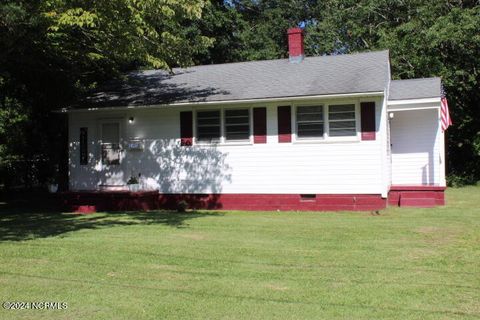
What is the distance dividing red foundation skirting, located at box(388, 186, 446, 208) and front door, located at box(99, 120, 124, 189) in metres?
7.82

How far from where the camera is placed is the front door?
52.0ft

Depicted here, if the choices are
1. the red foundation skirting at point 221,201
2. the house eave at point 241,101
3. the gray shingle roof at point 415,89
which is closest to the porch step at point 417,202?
the red foundation skirting at point 221,201

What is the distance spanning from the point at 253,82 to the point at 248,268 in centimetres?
934

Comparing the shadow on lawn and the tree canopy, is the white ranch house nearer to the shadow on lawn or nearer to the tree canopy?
the shadow on lawn

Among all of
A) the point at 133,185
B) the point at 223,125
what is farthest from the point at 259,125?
the point at 133,185

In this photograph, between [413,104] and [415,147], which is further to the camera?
[415,147]

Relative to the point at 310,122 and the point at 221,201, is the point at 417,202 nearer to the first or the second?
the point at 310,122

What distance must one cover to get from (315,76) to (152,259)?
9.17 metres

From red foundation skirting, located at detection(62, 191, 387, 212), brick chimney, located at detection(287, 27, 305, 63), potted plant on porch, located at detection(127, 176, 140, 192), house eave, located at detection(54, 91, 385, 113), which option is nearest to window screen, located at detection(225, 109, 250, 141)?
house eave, located at detection(54, 91, 385, 113)

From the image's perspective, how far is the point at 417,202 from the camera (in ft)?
47.2

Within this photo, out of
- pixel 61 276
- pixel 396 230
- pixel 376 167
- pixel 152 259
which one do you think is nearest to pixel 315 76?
pixel 376 167

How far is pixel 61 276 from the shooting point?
6.64m

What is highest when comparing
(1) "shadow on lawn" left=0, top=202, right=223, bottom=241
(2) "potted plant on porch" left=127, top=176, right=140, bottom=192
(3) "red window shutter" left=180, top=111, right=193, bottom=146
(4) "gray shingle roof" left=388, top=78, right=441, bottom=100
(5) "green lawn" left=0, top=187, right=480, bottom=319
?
(4) "gray shingle roof" left=388, top=78, right=441, bottom=100

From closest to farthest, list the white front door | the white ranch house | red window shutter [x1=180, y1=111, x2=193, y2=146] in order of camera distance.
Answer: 1. the white ranch house
2. red window shutter [x1=180, y1=111, x2=193, y2=146]
3. the white front door
